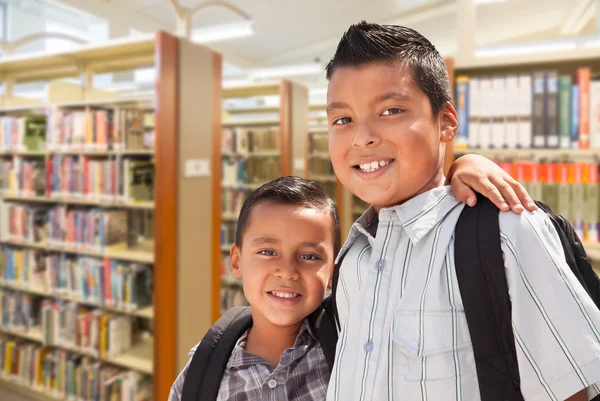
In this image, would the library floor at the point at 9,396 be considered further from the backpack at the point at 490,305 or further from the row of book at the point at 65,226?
the backpack at the point at 490,305

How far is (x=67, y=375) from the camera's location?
126 inches

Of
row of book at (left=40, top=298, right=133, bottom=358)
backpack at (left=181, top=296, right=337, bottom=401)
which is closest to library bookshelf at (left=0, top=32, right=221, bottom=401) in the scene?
row of book at (left=40, top=298, right=133, bottom=358)

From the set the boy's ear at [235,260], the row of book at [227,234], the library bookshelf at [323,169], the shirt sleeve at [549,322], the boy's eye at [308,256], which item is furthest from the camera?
the library bookshelf at [323,169]

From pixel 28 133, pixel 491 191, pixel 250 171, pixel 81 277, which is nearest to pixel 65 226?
pixel 81 277

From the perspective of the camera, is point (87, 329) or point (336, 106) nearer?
point (336, 106)

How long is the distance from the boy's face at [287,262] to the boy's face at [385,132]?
0.23 m

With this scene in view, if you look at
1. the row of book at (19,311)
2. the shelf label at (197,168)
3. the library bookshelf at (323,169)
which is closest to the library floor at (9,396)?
the row of book at (19,311)

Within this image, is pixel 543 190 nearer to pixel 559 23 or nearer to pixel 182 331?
pixel 182 331

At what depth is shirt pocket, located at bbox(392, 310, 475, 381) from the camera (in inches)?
24.9

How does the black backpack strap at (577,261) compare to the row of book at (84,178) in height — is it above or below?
below

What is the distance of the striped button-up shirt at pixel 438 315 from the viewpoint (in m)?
0.58

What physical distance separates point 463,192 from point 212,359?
642 mm

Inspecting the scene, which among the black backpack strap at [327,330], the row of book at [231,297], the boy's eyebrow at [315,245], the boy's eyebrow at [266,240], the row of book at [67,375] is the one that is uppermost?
the boy's eyebrow at [266,240]

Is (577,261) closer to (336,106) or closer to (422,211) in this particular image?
(422,211)
